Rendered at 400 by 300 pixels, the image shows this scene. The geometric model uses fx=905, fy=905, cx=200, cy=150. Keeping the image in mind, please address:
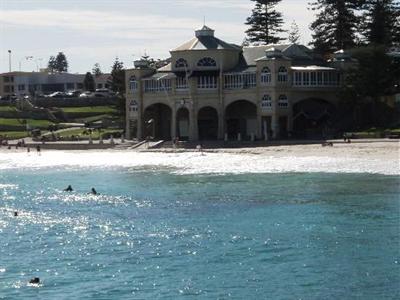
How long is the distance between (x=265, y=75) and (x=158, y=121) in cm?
1665

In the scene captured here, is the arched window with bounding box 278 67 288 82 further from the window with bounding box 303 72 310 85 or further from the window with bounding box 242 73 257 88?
the window with bounding box 242 73 257 88

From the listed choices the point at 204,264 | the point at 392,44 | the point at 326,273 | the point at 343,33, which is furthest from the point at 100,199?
the point at 343,33

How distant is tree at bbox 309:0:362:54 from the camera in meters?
108

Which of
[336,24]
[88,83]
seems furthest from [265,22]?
[88,83]

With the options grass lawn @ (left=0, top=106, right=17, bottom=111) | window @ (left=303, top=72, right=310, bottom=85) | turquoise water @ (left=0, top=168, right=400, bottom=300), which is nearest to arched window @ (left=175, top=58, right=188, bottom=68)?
Result: window @ (left=303, top=72, right=310, bottom=85)

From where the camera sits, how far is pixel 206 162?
75.1m

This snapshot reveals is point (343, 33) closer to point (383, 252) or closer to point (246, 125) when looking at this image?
point (246, 125)

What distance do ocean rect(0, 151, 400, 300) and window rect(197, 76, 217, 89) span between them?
2729 centimetres

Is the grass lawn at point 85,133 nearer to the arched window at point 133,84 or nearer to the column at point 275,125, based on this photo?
the arched window at point 133,84

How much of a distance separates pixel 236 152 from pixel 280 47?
20.0 meters

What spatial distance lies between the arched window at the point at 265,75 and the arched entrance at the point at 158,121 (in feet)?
46.6

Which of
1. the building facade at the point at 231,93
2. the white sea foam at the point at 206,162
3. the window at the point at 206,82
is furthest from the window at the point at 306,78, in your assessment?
the white sea foam at the point at 206,162

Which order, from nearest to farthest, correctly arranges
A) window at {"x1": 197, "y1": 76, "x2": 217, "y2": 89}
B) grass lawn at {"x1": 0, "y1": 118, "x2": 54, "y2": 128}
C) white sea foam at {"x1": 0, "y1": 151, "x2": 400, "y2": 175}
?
white sea foam at {"x1": 0, "y1": 151, "x2": 400, "y2": 175} → window at {"x1": 197, "y1": 76, "x2": 217, "y2": 89} → grass lawn at {"x1": 0, "y1": 118, "x2": 54, "y2": 128}

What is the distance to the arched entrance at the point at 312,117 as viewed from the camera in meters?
88.4
